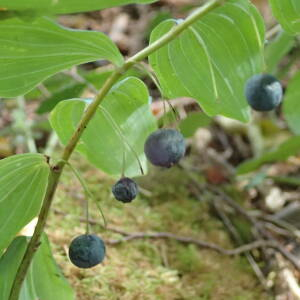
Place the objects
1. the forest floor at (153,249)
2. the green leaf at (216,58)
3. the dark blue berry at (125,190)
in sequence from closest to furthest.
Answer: the dark blue berry at (125,190), the green leaf at (216,58), the forest floor at (153,249)

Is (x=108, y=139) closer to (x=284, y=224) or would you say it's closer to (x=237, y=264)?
(x=237, y=264)

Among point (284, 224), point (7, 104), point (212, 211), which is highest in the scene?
point (7, 104)

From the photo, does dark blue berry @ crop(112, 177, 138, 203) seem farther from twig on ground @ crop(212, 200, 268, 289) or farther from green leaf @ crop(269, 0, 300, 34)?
twig on ground @ crop(212, 200, 268, 289)

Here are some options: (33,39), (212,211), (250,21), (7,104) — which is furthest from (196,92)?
(7,104)

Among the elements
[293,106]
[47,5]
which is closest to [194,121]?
[293,106]

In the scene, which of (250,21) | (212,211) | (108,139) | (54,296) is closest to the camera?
(250,21)

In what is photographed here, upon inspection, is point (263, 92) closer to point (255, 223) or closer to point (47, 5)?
point (47, 5)

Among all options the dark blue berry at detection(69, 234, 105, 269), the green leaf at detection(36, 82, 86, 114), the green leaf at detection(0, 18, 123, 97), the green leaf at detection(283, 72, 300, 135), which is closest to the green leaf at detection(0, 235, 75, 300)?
the dark blue berry at detection(69, 234, 105, 269)

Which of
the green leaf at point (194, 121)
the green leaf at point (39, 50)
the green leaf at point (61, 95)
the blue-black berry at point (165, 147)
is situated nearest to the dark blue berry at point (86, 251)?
the blue-black berry at point (165, 147)

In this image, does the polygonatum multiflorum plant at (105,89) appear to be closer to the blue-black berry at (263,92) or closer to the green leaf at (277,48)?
the blue-black berry at (263,92)
